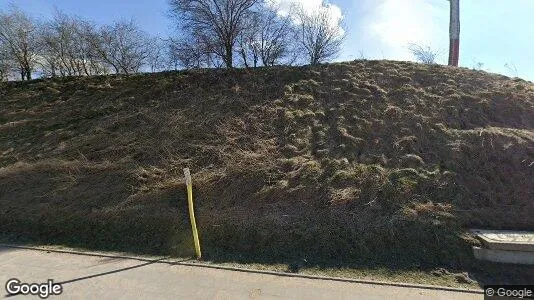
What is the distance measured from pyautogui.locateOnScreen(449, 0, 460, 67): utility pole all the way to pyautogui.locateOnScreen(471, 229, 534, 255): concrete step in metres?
9.42

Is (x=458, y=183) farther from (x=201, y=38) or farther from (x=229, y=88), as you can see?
(x=201, y=38)

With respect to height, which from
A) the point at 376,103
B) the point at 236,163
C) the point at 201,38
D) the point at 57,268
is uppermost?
the point at 201,38

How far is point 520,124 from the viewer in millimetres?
8508

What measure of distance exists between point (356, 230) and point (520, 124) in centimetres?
570

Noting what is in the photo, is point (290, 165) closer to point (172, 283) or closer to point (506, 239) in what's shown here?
point (172, 283)

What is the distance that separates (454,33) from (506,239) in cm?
1062

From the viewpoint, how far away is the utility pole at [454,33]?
1331 cm

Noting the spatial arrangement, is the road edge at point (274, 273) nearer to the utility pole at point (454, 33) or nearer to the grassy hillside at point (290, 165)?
the grassy hillside at point (290, 165)

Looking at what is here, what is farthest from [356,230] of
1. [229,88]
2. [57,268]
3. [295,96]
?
[229,88]

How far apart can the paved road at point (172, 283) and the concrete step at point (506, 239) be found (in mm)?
1109

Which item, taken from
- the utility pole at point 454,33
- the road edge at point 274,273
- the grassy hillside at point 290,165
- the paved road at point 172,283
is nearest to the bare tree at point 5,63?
the grassy hillside at point 290,165

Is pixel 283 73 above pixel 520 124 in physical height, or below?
above

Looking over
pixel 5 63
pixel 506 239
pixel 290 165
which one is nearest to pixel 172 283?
pixel 290 165

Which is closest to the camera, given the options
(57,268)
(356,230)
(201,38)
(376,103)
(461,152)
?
(57,268)
